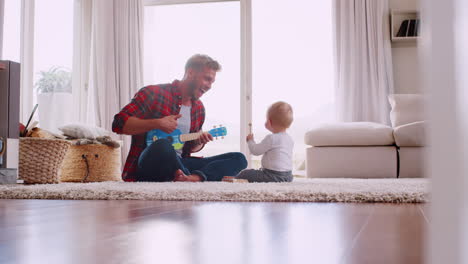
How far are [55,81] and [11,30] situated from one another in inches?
28.2

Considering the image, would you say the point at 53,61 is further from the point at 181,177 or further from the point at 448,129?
the point at 448,129

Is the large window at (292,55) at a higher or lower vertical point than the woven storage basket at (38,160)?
higher

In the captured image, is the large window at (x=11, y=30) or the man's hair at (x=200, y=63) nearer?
the man's hair at (x=200, y=63)

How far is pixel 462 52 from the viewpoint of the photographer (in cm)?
19

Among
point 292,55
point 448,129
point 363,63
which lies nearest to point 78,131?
point 292,55

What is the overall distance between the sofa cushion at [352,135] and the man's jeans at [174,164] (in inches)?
46.5

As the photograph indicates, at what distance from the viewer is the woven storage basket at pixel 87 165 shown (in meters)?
3.88

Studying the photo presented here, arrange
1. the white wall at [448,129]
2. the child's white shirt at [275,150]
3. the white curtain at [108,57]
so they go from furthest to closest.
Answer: the white curtain at [108,57], the child's white shirt at [275,150], the white wall at [448,129]

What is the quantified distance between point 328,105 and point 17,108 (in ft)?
11.2

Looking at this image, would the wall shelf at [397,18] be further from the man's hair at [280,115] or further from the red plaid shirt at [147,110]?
the red plaid shirt at [147,110]

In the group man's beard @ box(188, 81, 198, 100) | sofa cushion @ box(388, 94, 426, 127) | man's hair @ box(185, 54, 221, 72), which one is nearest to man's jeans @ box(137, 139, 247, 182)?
man's beard @ box(188, 81, 198, 100)

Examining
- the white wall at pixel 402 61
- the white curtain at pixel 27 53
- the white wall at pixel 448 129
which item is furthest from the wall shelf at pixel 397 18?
the white wall at pixel 448 129

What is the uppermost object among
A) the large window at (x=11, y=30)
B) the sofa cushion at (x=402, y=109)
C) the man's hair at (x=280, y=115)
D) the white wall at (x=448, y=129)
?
the large window at (x=11, y=30)

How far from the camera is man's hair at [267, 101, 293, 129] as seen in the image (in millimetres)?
2870
